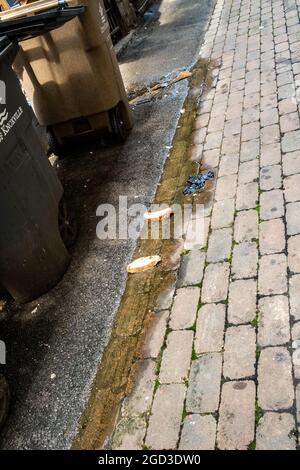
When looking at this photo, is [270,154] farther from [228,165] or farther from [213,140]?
[213,140]

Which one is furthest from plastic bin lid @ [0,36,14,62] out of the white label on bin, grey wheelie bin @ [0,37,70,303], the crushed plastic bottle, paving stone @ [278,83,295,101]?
paving stone @ [278,83,295,101]

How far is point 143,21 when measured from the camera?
30.8ft

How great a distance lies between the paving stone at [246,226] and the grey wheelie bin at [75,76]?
2241mm

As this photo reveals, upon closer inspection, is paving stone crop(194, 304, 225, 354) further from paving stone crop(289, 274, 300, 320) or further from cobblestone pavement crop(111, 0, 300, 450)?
paving stone crop(289, 274, 300, 320)

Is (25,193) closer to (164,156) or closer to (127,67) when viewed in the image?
(164,156)

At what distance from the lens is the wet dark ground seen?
2697 mm

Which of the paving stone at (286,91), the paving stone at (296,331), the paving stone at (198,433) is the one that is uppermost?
the paving stone at (286,91)

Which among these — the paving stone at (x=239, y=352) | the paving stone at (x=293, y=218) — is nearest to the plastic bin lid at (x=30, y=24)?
the paving stone at (x=293, y=218)

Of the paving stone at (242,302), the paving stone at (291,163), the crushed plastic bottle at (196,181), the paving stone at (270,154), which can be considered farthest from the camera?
the crushed plastic bottle at (196,181)

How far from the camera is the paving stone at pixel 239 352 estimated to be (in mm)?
2484

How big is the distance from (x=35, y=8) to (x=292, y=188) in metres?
3.16

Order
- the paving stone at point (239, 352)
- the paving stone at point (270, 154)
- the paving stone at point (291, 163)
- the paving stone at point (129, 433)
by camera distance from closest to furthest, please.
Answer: the paving stone at point (129, 433) → the paving stone at point (239, 352) → the paving stone at point (291, 163) → the paving stone at point (270, 154)

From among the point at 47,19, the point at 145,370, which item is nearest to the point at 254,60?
the point at 47,19

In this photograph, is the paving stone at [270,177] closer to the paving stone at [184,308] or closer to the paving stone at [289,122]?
the paving stone at [289,122]
